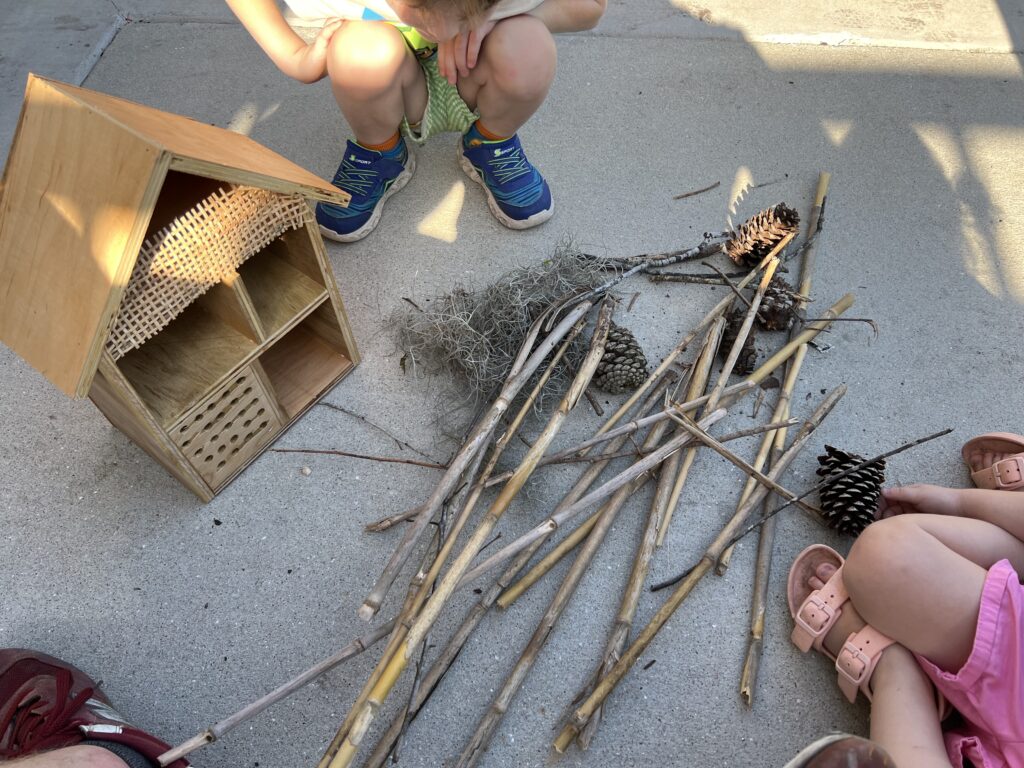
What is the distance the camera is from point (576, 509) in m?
1.15

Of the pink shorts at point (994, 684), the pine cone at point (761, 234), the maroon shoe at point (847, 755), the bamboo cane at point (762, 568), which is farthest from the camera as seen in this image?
the pine cone at point (761, 234)

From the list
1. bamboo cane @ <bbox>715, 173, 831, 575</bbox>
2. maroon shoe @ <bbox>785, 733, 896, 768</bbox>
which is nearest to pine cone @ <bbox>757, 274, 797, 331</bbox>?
bamboo cane @ <bbox>715, 173, 831, 575</bbox>

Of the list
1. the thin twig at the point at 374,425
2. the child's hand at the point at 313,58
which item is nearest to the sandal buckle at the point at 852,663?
the thin twig at the point at 374,425

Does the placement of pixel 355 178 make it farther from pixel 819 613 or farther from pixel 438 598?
pixel 819 613

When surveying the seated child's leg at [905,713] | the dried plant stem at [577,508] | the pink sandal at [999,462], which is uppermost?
the dried plant stem at [577,508]

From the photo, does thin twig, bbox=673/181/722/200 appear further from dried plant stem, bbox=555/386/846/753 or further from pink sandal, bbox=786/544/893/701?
pink sandal, bbox=786/544/893/701

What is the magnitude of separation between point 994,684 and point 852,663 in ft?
0.59

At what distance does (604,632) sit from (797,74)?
1.73 meters

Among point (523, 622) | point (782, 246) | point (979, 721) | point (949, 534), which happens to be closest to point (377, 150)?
point (782, 246)

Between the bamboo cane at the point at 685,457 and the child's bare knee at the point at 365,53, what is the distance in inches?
32.8

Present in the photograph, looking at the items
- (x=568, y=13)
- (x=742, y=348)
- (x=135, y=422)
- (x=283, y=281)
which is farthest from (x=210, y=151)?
(x=742, y=348)

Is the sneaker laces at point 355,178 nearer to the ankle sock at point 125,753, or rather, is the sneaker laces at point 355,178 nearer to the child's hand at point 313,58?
the child's hand at point 313,58

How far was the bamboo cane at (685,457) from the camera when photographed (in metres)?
1.32

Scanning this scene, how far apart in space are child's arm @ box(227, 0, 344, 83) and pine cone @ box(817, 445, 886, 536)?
50.0 inches
